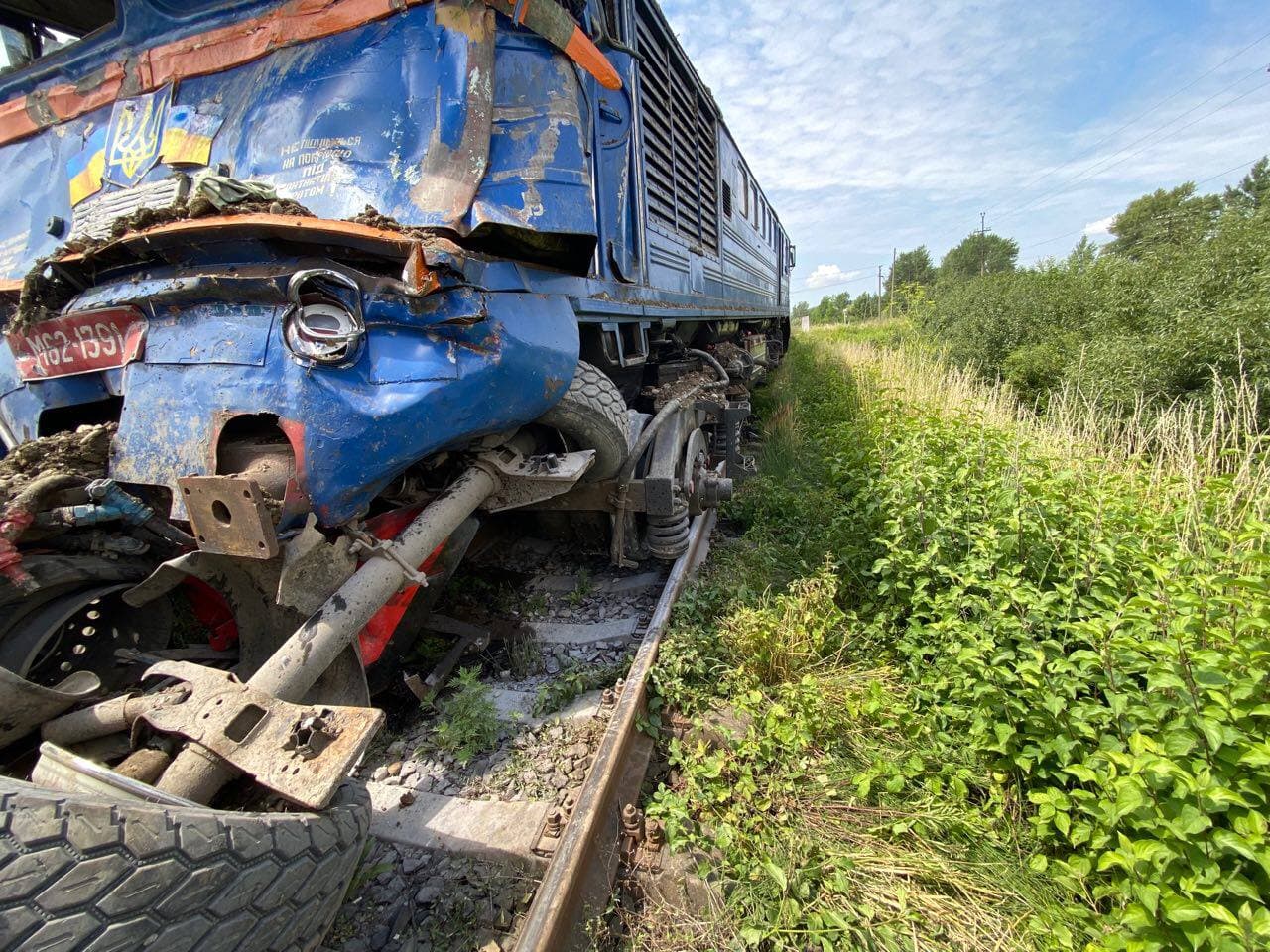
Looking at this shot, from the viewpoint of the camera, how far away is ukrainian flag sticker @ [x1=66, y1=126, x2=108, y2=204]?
2.85 metres

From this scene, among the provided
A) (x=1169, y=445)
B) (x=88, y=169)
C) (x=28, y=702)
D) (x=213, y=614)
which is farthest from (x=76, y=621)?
(x=1169, y=445)

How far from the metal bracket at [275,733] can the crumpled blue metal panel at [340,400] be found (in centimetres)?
65

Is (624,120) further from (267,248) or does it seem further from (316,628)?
(316,628)

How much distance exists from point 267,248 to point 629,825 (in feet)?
7.34

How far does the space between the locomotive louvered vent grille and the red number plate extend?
2849 millimetres

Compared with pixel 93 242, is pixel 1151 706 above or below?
below

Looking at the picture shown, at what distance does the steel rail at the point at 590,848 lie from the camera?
5.08ft

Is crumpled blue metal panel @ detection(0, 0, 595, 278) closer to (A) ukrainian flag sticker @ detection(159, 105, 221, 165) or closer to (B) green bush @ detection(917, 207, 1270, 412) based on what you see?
(A) ukrainian flag sticker @ detection(159, 105, 221, 165)

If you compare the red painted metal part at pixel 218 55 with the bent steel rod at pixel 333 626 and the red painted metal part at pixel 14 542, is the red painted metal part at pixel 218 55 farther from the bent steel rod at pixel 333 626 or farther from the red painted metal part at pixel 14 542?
the red painted metal part at pixel 14 542

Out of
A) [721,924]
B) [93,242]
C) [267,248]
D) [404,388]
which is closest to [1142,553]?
[721,924]

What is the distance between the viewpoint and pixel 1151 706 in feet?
6.06

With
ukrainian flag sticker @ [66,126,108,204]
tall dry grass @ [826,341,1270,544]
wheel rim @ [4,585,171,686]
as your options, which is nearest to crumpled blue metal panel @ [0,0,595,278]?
ukrainian flag sticker @ [66,126,108,204]

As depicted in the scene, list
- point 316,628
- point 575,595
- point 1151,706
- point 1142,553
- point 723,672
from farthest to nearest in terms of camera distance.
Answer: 1. point 575,595
2. point 723,672
3. point 1142,553
4. point 1151,706
5. point 316,628

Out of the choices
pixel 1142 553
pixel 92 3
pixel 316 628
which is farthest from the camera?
pixel 92 3
